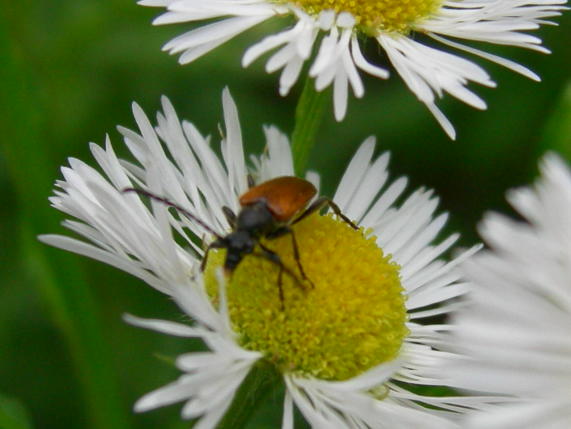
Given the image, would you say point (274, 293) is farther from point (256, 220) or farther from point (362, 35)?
point (362, 35)

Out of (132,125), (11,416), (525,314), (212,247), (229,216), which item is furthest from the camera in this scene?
(132,125)

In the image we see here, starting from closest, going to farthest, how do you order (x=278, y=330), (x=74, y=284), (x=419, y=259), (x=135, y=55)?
1. (x=278, y=330)
2. (x=419, y=259)
3. (x=74, y=284)
4. (x=135, y=55)

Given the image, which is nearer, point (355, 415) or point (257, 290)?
point (355, 415)

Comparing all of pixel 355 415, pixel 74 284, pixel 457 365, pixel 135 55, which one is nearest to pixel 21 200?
pixel 74 284

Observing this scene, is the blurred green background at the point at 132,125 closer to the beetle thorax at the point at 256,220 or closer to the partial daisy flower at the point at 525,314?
the beetle thorax at the point at 256,220

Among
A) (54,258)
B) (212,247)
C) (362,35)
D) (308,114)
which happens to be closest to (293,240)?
(212,247)

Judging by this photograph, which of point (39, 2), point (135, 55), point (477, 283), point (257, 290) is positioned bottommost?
point (477, 283)

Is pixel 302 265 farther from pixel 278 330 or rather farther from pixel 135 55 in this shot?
pixel 135 55
